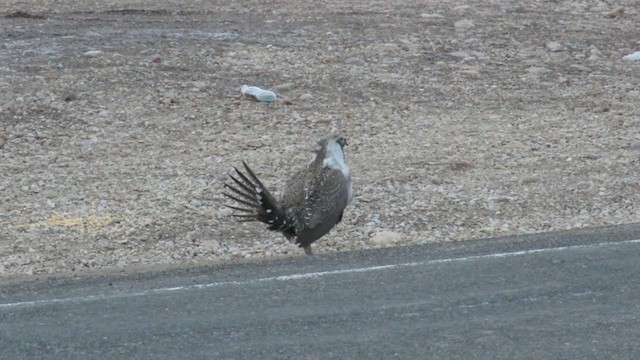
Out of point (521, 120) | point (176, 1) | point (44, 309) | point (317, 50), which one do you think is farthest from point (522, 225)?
point (176, 1)

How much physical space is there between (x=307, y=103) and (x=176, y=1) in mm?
4981

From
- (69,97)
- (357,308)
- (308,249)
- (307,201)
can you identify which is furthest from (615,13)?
(357,308)

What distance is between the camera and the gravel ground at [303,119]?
1082 cm

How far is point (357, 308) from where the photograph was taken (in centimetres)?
723

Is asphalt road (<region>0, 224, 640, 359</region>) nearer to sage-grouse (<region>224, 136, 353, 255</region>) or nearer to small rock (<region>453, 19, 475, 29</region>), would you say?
sage-grouse (<region>224, 136, 353, 255</region>)

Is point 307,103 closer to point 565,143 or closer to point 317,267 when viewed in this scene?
point 565,143

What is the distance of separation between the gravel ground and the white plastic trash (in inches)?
4.8

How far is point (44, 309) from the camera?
741cm

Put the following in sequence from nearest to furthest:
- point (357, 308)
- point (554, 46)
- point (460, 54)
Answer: point (357, 308)
point (460, 54)
point (554, 46)

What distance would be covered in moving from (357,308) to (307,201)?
201cm

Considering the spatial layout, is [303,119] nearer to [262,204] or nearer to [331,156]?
[331,156]

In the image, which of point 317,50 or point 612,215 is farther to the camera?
point 317,50

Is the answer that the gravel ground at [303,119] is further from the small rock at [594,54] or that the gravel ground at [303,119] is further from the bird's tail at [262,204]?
the bird's tail at [262,204]

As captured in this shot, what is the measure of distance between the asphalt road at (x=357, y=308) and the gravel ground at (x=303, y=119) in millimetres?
1617
